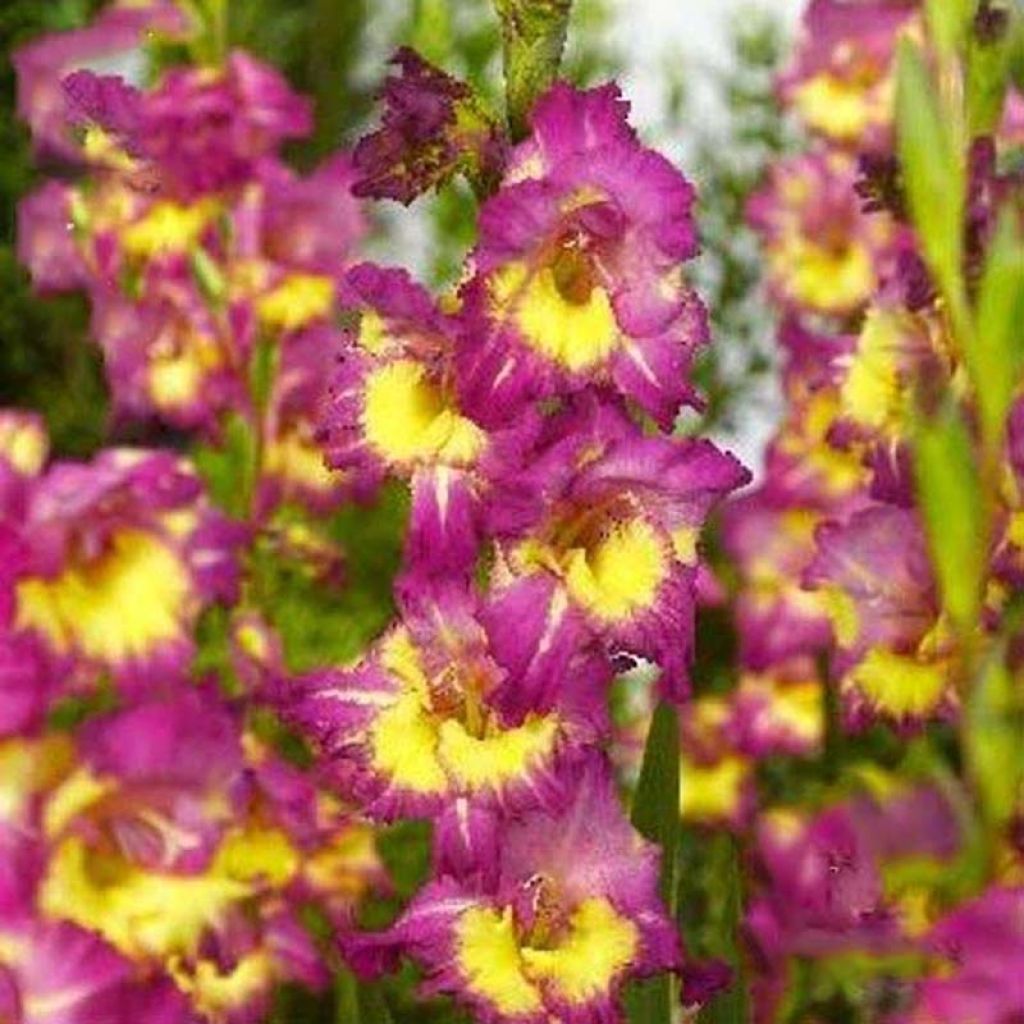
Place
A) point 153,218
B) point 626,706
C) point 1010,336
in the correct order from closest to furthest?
point 1010,336 < point 153,218 < point 626,706

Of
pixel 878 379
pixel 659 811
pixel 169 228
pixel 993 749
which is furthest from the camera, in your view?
pixel 169 228

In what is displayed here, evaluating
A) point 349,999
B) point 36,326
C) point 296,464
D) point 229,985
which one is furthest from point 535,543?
point 36,326

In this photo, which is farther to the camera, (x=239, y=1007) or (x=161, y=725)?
(x=239, y=1007)

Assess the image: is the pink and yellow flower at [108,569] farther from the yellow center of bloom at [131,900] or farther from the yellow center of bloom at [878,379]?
the yellow center of bloom at [878,379]

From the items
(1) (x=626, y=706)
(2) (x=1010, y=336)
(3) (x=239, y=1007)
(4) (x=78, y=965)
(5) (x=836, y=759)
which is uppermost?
(2) (x=1010, y=336)

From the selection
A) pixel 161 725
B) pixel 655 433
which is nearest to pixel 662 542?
pixel 655 433

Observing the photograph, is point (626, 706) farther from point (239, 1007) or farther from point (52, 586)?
point (52, 586)

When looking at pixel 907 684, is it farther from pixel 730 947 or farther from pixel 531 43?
pixel 531 43

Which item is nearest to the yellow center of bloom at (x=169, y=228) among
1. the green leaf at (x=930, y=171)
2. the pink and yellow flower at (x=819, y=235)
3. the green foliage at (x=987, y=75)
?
the pink and yellow flower at (x=819, y=235)

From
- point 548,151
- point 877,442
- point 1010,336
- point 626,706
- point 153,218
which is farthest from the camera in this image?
point 626,706
